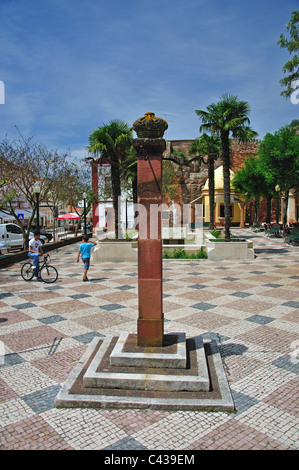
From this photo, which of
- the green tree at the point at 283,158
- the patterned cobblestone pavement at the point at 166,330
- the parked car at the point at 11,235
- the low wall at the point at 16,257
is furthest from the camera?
the green tree at the point at 283,158

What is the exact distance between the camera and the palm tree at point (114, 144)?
1773 centimetres

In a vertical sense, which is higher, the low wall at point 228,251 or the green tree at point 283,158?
the green tree at point 283,158

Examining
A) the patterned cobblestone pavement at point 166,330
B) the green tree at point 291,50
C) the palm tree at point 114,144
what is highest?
the green tree at point 291,50

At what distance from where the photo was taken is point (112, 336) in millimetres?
5801

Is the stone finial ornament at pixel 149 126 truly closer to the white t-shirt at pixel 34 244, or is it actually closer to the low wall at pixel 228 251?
the white t-shirt at pixel 34 244

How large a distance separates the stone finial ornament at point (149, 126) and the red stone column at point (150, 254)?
6.7 inches

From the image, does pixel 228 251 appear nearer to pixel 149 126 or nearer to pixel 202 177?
pixel 149 126

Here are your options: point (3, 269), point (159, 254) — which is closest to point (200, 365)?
point (159, 254)

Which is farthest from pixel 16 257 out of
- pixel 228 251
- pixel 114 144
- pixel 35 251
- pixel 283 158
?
pixel 283 158

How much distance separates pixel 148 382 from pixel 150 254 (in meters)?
1.65

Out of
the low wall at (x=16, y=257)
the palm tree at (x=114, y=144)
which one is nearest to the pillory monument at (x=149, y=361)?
the low wall at (x=16, y=257)

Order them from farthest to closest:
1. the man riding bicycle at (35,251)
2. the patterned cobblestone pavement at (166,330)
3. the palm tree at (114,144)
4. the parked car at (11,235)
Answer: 1. the parked car at (11,235)
2. the palm tree at (114,144)
3. the man riding bicycle at (35,251)
4. the patterned cobblestone pavement at (166,330)
